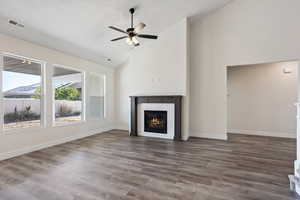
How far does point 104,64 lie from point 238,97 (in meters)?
5.03

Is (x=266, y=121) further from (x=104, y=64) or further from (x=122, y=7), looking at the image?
(x=104, y=64)

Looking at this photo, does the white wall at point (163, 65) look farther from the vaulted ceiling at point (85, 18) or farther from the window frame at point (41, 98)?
the window frame at point (41, 98)

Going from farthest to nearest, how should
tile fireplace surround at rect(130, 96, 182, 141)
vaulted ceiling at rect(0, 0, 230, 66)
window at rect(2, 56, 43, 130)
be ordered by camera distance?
tile fireplace surround at rect(130, 96, 182, 141) → window at rect(2, 56, 43, 130) → vaulted ceiling at rect(0, 0, 230, 66)

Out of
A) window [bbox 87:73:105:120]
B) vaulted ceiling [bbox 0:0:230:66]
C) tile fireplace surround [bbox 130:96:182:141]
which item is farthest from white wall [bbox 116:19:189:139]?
window [bbox 87:73:105:120]

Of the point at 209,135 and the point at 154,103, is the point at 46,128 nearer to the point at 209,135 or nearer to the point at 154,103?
the point at 154,103

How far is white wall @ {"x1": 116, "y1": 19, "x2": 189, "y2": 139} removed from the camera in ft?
15.5

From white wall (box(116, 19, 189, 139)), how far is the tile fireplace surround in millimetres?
199

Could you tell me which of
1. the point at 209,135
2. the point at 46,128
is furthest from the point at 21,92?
the point at 209,135

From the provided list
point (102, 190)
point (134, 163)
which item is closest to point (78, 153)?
point (134, 163)

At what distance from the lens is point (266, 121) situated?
202 inches

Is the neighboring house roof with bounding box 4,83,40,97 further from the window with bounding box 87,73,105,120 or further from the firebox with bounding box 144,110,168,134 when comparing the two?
the firebox with bounding box 144,110,168,134

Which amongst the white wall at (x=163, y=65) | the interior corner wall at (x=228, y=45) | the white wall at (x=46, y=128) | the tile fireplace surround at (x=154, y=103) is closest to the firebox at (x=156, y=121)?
the tile fireplace surround at (x=154, y=103)

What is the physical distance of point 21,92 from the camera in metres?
3.63

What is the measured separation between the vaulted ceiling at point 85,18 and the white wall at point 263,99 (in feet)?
8.36
